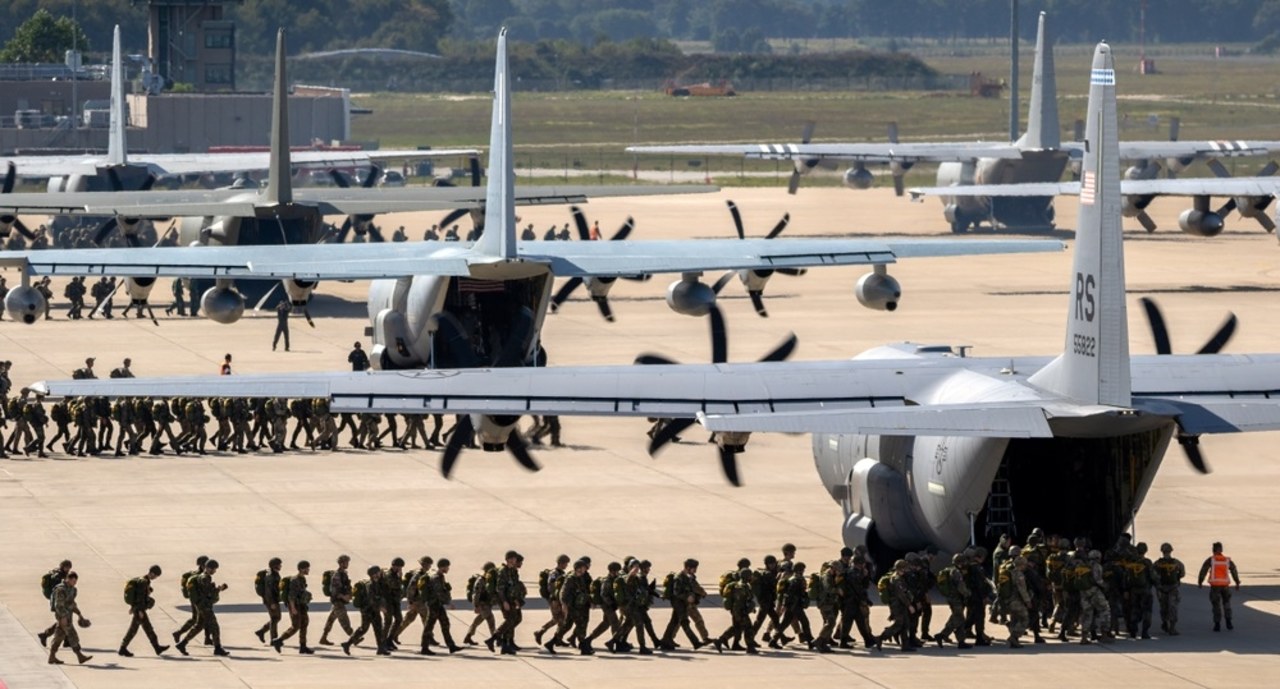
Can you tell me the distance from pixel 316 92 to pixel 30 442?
391ft

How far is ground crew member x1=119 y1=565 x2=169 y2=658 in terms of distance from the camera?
2809 centimetres

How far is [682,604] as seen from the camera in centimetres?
2841

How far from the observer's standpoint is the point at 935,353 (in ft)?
111

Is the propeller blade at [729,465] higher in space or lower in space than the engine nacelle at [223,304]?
lower

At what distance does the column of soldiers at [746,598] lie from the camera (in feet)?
92.4

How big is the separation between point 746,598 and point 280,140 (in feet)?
101

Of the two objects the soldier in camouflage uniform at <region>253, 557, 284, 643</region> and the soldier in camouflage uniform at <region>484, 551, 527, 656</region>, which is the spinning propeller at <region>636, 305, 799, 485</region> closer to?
the soldier in camouflage uniform at <region>484, 551, 527, 656</region>

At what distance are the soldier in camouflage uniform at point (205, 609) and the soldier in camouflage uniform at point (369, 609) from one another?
1581 millimetres

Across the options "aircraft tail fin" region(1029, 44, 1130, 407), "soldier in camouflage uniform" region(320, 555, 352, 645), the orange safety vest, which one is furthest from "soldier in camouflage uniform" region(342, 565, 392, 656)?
the orange safety vest

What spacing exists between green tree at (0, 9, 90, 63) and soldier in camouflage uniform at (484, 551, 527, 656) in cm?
12523

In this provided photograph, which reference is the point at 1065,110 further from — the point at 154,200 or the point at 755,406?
the point at 755,406

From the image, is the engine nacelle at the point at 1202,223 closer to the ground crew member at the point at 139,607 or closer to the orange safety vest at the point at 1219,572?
the orange safety vest at the point at 1219,572

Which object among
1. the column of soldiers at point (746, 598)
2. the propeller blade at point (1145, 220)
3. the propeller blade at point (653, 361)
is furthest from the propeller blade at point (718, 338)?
the propeller blade at point (1145, 220)

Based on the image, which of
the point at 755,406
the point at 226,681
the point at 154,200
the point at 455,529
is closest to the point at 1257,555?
the point at 755,406
